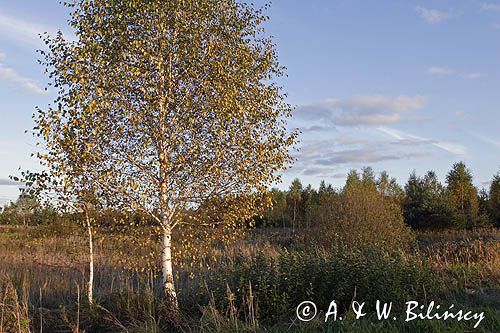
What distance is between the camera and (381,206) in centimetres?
1717

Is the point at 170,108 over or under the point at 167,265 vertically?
over

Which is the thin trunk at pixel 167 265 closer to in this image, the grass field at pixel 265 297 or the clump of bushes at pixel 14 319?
the grass field at pixel 265 297

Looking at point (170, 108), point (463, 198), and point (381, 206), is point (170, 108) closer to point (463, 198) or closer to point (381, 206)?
point (381, 206)

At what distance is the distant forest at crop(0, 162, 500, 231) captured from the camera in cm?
1057

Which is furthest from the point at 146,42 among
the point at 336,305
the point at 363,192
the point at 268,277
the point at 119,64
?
the point at 363,192

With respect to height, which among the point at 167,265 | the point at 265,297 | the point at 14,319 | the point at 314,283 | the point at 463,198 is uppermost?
the point at 463,198

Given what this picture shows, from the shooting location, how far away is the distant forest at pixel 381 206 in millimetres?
10570

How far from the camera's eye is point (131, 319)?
8430 millimetres

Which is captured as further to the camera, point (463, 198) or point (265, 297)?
point (463, 198)

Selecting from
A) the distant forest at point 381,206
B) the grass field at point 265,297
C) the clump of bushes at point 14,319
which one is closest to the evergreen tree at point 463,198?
the distant forest at point 381,206

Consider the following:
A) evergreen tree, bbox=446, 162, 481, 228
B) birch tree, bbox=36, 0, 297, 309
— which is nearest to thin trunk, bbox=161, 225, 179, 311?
birch tree, bbox=36, 0, 297, 309

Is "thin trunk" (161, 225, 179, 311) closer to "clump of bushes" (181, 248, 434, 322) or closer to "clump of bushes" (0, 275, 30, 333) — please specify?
"clump of bushes" (181, 248, 434, 322)

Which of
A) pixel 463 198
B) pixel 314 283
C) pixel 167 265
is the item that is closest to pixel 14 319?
pixel 167 265

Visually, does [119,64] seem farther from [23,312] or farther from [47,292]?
[47,292]
